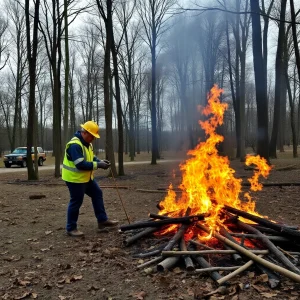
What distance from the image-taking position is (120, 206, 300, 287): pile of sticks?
12.8 feet

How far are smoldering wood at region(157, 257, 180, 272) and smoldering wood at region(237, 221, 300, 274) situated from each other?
3.97 ft

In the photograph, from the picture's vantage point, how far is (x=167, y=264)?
4.09m

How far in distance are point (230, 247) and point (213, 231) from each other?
420 mm

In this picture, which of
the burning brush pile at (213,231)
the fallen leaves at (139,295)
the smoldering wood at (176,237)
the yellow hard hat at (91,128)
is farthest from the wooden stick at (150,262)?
the yellow hard hat at (91,128)

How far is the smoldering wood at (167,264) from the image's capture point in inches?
160

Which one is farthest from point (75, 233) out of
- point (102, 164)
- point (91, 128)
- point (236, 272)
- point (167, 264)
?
point (236, 272)

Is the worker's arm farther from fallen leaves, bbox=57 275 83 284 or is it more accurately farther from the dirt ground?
fallen leaves, bbox=57 275 83 284

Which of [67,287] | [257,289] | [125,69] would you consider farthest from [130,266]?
[125,69]

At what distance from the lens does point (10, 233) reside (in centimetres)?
627

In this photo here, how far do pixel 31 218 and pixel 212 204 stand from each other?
428 centimetres

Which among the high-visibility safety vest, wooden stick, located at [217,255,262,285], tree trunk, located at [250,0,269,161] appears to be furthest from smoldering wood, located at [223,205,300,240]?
tree trunk, located at [250,0,269,161]

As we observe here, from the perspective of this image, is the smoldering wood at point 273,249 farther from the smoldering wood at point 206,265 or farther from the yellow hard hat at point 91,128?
the yellow hard hat at point 91,128

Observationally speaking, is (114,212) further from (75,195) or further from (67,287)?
(67,287)

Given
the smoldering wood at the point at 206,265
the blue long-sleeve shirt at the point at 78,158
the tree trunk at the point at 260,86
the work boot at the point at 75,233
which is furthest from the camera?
the tree trunk at the point at 260,86
